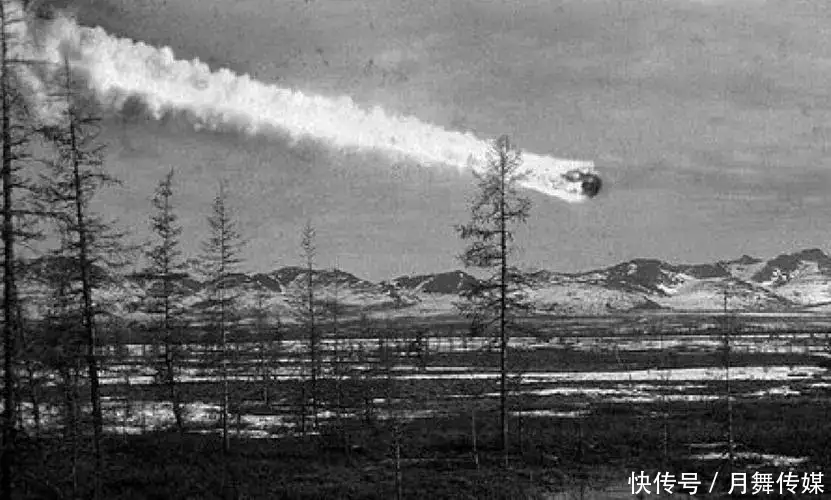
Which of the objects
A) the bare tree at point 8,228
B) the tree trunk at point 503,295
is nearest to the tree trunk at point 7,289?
the bare tree at point 8,228

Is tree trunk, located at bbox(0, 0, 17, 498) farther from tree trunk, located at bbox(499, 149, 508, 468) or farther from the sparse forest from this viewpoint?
tree trunk, located at bbox(499, 149, 508, 468)

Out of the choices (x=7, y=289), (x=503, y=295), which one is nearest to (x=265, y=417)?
(x=503, y=295)

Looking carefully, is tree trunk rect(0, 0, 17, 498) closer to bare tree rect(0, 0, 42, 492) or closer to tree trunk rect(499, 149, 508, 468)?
bare tree rect(0, 0, 42, 492)

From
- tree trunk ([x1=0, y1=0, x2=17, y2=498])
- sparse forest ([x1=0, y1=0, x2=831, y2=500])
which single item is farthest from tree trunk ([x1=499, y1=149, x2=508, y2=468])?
tree trunk ([x1=0, y1=0, x2=17, y2=498])

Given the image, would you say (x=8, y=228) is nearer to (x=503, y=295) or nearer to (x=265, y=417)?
(x=503, y=295)

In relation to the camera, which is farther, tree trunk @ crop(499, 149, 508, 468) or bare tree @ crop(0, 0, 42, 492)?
tree trunk @ crop(499, 149, 508, 468)

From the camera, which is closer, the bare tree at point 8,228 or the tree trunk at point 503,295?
the bare tree at point 8,228

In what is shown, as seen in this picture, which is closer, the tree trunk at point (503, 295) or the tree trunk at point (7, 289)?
the tree trunk at point (7, 289)

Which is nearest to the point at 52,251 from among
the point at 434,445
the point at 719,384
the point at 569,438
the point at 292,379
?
the point at 434,445

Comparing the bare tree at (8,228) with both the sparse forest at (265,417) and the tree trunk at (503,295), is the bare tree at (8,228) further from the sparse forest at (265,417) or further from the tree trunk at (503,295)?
the tree trunk at (503,295)

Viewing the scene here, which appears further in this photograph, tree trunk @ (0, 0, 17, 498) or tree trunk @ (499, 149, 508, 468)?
tree trunk @ (499, 149, 508, 468)

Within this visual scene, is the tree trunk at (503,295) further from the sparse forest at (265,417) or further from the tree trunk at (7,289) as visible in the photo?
the tree trunk at (7,289)

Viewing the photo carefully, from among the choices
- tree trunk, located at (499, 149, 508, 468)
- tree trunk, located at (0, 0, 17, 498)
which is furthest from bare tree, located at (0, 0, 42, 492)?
tree trunk, located at (499, 149, 508, 468)
